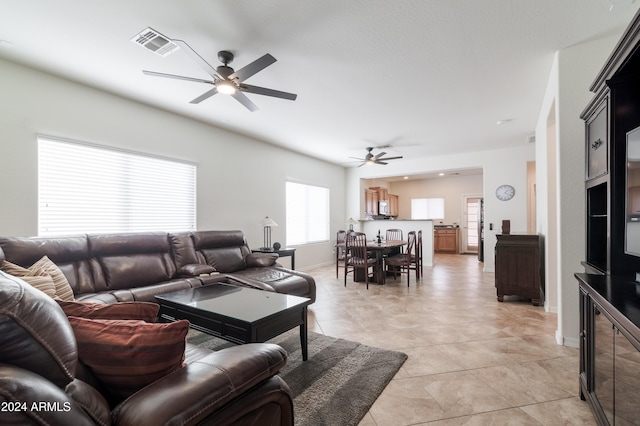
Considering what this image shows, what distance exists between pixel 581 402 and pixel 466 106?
11.4ft

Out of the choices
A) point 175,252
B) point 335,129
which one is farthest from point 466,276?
point 175,252

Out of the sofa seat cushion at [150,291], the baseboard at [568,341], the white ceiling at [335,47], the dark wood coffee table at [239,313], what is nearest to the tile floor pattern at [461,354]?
the baseboard at [568,341]

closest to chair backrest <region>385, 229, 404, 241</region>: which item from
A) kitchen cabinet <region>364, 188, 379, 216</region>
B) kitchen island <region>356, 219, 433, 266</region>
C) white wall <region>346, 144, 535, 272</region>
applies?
kitchen island <region>356, 219, 433, 266</region>

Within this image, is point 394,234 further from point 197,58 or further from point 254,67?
point 197,58

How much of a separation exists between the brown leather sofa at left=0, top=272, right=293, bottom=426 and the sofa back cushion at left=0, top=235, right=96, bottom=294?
2455 mm

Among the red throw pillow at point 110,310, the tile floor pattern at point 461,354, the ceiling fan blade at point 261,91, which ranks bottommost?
the tile floor pattern at point 461,354

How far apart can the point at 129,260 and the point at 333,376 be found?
102 inches

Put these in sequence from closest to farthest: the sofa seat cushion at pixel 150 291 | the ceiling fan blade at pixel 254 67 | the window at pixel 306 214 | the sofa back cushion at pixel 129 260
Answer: the ceiling fan blade at pixel 254 67
the sofa seat cushion at pixel 150 291
the sofa back cushion at pixel 129 260
the window at pixel 306 214

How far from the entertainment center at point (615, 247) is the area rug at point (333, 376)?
1.21 meters

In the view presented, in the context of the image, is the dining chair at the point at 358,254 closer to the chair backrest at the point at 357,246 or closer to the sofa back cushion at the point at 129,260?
the chair backrest at the point at 357,246

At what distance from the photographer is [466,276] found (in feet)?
19.7

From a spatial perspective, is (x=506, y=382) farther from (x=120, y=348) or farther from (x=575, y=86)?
(x=575, y=86)

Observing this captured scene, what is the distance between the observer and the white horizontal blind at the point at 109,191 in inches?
127

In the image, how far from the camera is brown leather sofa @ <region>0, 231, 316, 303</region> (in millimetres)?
2758
